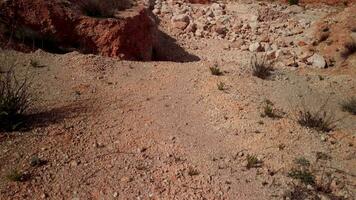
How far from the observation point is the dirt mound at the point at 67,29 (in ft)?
23.4

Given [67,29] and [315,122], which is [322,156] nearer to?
[315,122]

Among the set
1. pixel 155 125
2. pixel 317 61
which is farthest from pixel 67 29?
pixel 317 61

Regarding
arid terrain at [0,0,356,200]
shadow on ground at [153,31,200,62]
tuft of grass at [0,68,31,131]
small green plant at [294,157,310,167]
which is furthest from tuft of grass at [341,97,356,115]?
tuft of grass at [0,68,31,131]

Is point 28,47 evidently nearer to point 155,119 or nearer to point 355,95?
point 155,119

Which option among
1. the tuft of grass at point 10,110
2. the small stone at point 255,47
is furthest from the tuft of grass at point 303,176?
the small stone at point 255,47

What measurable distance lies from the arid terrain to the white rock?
115mm

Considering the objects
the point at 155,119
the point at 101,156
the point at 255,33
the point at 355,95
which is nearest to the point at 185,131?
the point at 155,119

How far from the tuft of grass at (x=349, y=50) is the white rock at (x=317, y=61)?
0.48 metres

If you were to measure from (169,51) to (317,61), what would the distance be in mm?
3502

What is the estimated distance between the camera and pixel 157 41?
401 inches

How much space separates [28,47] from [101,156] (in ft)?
10.3

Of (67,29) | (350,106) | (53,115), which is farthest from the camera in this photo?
(67,29)

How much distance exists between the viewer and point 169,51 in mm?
10562

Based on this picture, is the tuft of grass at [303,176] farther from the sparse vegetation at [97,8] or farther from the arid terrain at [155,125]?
the sparse vegetation at [97,8]
